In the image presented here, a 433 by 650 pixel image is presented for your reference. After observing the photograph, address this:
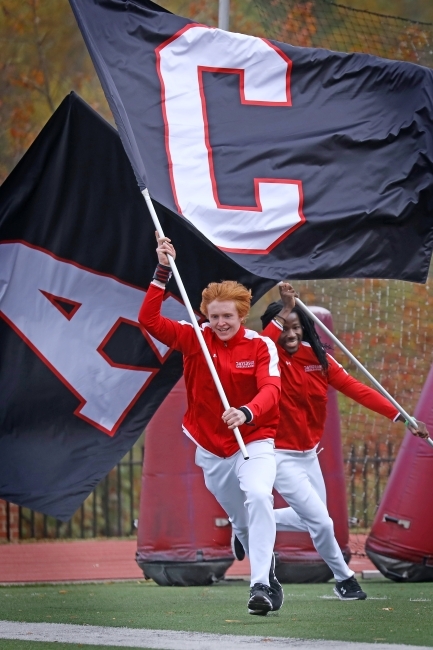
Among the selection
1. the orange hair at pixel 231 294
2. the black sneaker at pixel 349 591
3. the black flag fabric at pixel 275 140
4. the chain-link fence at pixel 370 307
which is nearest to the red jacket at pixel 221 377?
the orange hair at pixel 231 294

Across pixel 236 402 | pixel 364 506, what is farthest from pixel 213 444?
pixel 364 506

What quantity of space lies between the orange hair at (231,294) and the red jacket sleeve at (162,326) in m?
0.19

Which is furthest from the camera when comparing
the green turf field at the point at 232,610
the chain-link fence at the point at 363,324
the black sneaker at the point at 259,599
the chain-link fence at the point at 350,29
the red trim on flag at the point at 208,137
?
the chain-link fence at the point at 363,324

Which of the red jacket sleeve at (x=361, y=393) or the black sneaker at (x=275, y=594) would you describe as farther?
the red jacket sleeve at (x=361, y=393)

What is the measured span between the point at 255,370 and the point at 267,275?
2.05ft

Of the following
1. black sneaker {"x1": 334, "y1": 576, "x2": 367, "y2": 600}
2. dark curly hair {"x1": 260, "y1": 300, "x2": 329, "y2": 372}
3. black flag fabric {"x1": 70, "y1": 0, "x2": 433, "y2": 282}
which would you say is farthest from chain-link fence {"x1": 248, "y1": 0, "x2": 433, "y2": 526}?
black sneaker {"x1": 334, "y1": 576, "x2": 367, "y2": 600}

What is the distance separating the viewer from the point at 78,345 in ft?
23.4

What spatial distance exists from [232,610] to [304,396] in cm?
149

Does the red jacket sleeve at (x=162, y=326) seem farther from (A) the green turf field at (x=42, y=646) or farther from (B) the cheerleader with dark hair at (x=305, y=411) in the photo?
(A) the green turf field at (x=42, y=646)

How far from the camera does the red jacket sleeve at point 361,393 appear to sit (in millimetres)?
7777

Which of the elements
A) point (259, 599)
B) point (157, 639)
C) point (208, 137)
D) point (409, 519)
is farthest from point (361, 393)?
point (157, 639)

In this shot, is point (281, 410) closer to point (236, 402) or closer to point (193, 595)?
point (236, 402)

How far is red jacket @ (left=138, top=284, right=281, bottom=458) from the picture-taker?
6.61m

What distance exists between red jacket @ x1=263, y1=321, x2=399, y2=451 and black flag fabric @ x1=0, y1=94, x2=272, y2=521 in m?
0.77
